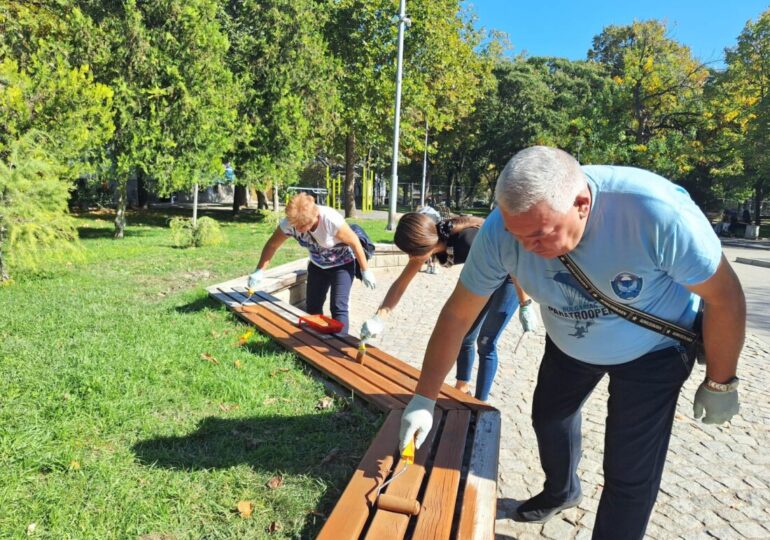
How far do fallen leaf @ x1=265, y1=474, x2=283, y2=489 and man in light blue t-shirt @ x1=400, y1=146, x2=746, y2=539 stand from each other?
26.1 inches

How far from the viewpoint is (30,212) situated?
20.6ft

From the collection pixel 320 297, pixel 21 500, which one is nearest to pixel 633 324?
pixel 21 500

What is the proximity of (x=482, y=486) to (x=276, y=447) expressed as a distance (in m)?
1.08

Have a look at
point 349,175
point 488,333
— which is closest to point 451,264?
point 488,333

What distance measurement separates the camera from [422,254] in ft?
10.1

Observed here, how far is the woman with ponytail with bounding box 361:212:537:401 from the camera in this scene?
3039 millimetres

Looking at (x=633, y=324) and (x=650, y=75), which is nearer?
(x=633, y=324)

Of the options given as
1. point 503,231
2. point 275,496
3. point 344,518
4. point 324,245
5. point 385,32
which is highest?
point 385,32

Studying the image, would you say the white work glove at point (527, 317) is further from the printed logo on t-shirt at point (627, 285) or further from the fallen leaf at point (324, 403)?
the printed logo on t-shirt at point (627, 285)

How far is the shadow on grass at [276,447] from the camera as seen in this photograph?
8.27ft

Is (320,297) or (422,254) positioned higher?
(422,254)

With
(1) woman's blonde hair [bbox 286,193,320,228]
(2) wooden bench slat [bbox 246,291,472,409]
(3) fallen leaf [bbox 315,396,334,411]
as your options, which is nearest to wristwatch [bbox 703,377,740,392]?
(2) wooden bench slat [bbox 246,291,472,409]

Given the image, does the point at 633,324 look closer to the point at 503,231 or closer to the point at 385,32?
the point at 503,231

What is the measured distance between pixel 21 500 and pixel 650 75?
92.4 ft
